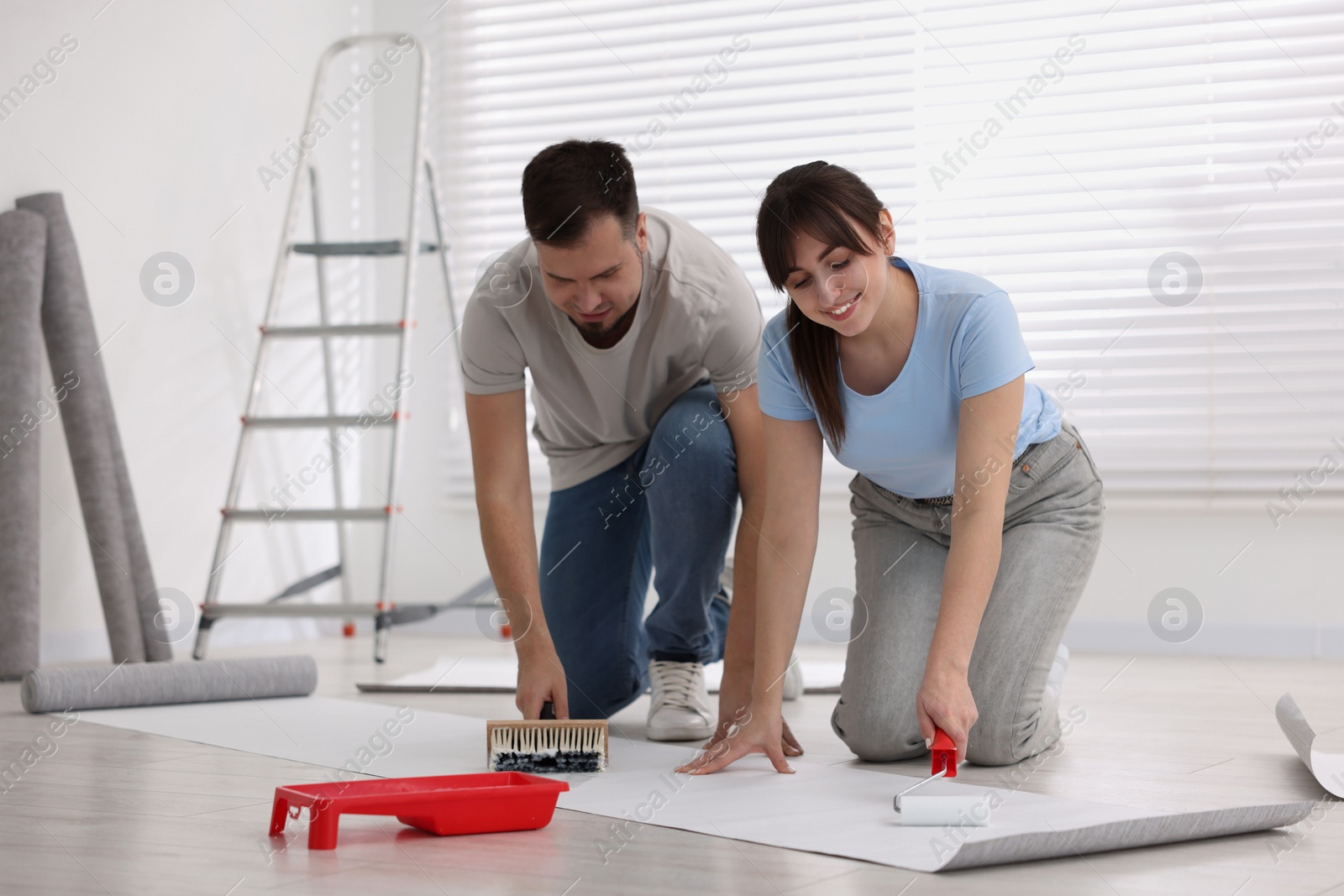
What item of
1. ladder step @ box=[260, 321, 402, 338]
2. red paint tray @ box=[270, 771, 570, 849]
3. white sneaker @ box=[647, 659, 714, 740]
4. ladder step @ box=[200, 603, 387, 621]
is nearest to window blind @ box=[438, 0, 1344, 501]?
ladder step @ box=[260, 321, 402, 338]

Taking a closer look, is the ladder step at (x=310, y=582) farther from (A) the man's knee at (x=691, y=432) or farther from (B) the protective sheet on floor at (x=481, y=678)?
(A) the man's knee at (x=691, y=432)

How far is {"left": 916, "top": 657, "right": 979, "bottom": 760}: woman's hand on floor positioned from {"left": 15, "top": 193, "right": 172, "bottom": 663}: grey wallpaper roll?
2032 millimetres

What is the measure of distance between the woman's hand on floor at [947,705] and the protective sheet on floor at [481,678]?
990 mm

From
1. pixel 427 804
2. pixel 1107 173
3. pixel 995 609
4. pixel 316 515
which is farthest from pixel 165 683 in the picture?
pixel 1107 173

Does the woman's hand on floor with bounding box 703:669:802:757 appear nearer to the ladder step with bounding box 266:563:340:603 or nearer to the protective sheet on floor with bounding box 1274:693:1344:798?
the protective sheet on floor with bounding box 1274:693:1344:798

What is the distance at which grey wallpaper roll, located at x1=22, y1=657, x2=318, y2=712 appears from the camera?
6.61 feet

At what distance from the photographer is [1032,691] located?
5.22 ft

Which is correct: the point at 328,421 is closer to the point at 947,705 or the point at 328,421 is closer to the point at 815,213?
the point at 815,213

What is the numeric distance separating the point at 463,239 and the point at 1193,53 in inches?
88.3

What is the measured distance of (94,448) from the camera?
8.68 feet

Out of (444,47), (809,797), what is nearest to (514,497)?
(809,797)

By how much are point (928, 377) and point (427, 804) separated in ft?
2.60

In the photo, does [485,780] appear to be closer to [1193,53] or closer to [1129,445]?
[1129,445]

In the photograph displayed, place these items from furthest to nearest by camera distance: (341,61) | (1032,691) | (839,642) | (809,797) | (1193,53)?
(341,61) → (839,642) → (1193,53) → (1032,691) → (809,797)
